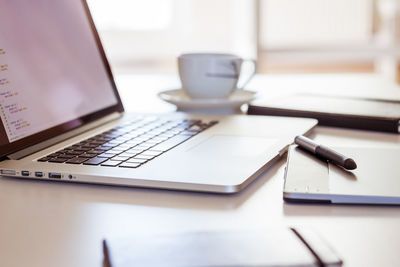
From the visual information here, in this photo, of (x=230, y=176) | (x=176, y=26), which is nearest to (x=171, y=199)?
(x=230, y=176)

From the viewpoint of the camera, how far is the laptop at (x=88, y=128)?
588 millimetres

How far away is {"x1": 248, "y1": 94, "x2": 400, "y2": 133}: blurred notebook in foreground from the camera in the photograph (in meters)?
0.85

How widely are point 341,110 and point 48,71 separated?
0.48m

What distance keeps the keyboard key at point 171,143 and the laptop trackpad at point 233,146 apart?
0.03m

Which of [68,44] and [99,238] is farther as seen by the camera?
[68,44]

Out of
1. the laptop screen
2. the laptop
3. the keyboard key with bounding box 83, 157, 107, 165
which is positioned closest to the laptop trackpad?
the laptop

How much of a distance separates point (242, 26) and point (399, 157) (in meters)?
2.53

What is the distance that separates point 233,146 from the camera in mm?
688

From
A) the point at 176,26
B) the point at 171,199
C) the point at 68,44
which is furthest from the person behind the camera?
the point at 176,26

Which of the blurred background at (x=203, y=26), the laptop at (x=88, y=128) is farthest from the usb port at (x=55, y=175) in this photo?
the blurred background at (x=203, y=26)

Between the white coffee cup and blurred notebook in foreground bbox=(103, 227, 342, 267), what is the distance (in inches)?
24.3

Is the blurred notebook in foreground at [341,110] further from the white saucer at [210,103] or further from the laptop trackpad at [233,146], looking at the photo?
the laptop trackpad at [233,146]

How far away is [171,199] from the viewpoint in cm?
54

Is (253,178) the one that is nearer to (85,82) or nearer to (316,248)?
(316,248)
